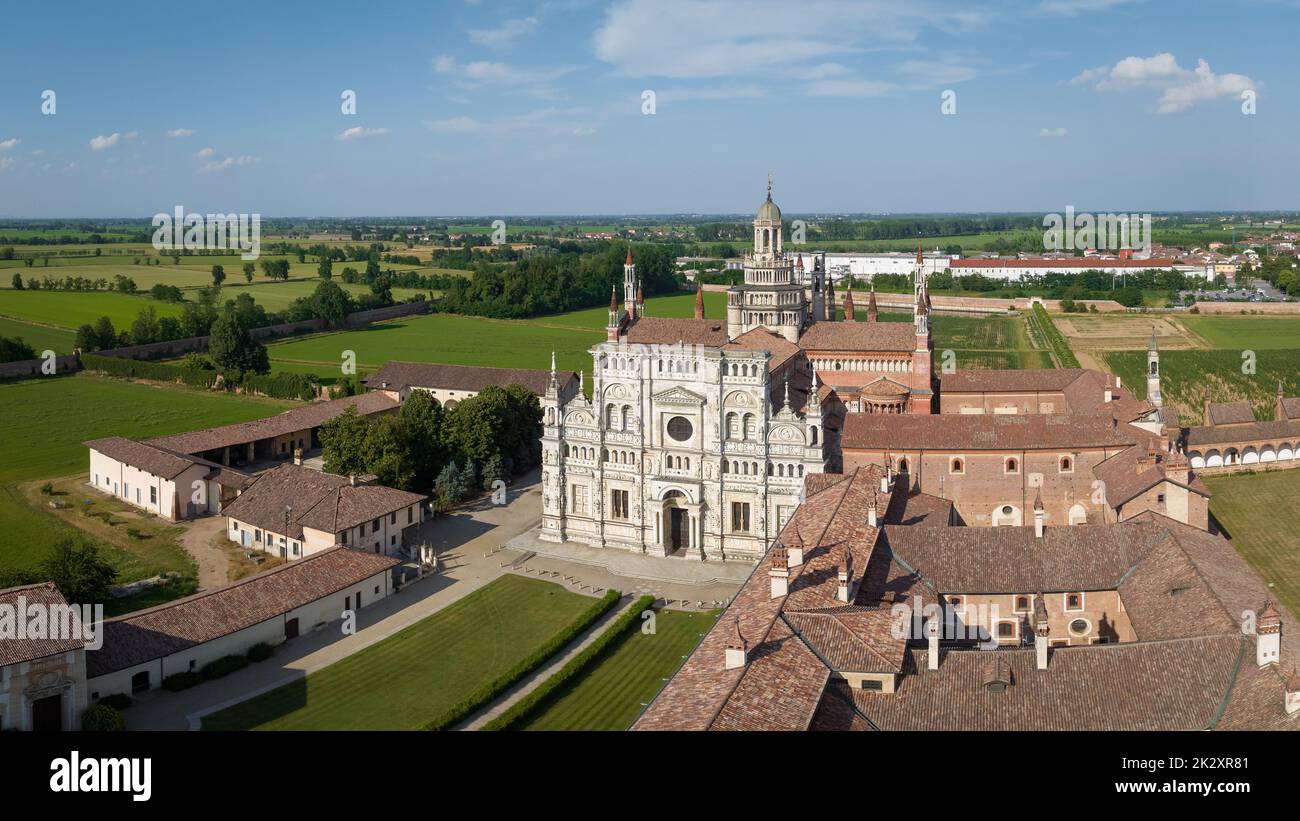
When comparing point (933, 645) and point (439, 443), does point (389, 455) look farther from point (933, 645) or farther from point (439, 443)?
point (933, 645)

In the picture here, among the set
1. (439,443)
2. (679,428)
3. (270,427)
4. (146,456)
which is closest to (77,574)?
(146,456)

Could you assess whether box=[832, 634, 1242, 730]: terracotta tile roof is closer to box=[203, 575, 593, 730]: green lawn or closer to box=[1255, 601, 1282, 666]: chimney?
box=[1255, 601, 1282, 666]: chimney

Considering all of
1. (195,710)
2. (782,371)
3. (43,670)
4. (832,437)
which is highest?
(782,371)

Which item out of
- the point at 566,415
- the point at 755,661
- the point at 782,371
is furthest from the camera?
the point at 782,371

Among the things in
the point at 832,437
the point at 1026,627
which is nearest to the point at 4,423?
the point at 832,437

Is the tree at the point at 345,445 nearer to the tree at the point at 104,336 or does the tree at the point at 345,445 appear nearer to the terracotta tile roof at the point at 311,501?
the terracotta tile roof at the point at 311,501

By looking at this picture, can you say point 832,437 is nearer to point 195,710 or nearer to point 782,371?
point 782,371

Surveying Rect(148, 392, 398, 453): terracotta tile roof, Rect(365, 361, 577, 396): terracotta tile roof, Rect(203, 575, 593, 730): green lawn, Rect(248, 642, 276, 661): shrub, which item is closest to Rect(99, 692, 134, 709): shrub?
Rect(203, 575, 593, 730): green lawn
